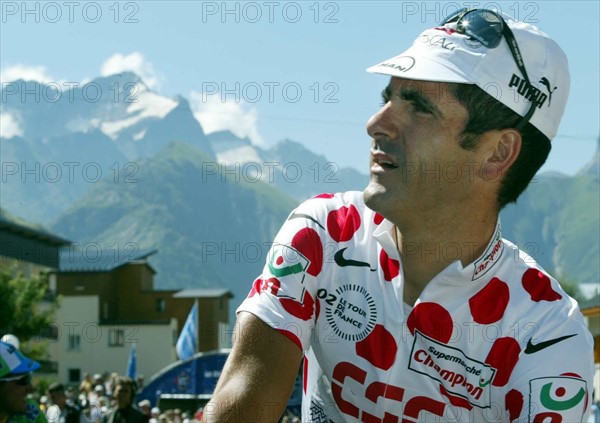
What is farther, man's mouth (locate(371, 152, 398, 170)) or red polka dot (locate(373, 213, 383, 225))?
red polka dot (locate(373, 213, 383, 225))

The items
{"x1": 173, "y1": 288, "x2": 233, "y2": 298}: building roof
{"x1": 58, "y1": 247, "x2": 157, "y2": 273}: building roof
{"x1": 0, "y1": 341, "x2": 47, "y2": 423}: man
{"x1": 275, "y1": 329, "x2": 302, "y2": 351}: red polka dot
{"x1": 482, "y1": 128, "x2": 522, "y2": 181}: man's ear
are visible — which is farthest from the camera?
{"x1": 58, "y1": 247, "x2": 157, "y2": 273}: building roof

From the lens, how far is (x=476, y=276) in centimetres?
319

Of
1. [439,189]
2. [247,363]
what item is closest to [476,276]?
[439,189]

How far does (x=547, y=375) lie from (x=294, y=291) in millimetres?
733

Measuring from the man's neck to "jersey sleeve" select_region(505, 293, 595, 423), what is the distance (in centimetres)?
33

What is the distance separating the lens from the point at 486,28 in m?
3.19

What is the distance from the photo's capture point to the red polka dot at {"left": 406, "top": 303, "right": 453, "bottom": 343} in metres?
3.14

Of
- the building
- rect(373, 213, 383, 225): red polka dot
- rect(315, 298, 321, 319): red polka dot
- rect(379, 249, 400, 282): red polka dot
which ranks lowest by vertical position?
the building

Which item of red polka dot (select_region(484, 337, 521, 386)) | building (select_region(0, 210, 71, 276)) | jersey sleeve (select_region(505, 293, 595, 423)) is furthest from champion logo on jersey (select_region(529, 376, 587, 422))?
building (select_region(0, 210, 71, 276))

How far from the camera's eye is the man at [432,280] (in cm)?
303

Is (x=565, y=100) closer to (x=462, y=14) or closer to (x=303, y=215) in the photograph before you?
(x=462, y=14)

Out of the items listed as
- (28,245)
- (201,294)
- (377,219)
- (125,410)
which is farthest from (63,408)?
(201,294)

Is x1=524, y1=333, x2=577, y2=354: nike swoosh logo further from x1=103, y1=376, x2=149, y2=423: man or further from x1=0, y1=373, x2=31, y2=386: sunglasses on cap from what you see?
x1=103, y1=376, x2=149, y2=423: man

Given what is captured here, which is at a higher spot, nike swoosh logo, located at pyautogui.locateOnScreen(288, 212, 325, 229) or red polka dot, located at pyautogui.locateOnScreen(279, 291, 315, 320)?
nike swoosh logo, located at pyautogui.locateOnScreen(288, 212, 325, 229)
